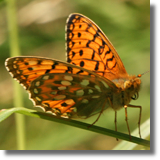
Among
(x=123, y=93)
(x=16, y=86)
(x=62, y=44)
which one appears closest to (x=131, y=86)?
(x=123, y=93)

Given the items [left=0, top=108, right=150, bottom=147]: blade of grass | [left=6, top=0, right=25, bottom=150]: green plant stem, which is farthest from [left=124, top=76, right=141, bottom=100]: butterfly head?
[left=6, top=0, right=25, bottom=150]: green plant stem

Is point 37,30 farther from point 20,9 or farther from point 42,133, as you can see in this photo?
point 42,133

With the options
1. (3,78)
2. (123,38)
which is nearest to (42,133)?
(3,78)

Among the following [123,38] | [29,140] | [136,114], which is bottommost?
[29,140]

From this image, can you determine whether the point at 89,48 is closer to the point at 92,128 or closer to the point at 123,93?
the point at 123,93

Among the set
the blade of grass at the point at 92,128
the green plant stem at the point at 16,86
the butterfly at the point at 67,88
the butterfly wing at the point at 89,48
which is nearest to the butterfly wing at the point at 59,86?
the butterfly at the point at 67,88

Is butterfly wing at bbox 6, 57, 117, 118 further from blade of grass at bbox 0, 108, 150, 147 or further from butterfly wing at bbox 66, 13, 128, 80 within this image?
butterfly wing at bbox 66, 13, 128, 80

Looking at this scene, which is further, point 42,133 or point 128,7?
point 128,7
